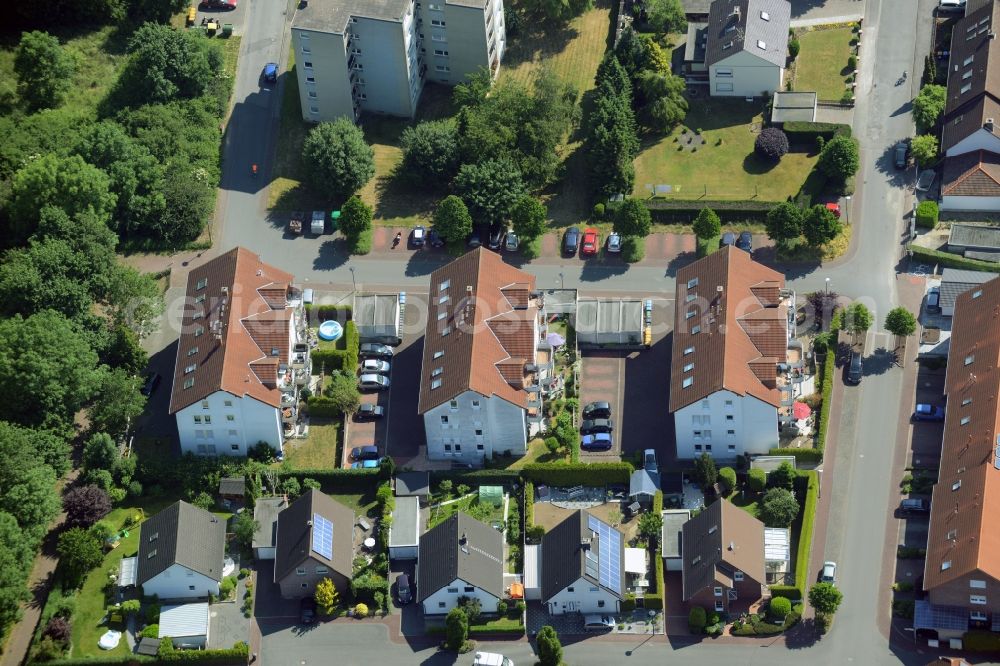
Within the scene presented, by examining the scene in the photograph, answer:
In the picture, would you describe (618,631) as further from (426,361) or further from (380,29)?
(380,29)

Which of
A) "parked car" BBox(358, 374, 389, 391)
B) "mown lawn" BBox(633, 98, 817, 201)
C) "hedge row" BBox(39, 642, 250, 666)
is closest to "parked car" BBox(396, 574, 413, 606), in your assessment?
"hedge row" BBox(39, 642, 250, 666)

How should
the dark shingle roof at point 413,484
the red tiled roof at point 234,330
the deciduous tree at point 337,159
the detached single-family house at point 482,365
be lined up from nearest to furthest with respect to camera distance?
the dark shingle roof at point 413,484, the detached single-family house at point 482,365, the red tiled roof at point 234,330, the deciduous tree at point 337,159

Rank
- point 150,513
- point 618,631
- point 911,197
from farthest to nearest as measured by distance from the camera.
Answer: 1. point 911,197
2. point 150,513
3. point 618,631

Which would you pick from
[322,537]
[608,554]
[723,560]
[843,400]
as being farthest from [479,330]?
[843,400]

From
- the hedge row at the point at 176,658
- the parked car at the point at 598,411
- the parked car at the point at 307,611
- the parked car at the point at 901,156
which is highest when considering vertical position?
the parked car at the point at 901,156

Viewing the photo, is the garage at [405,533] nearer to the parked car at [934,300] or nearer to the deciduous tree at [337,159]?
the deciduous tree at [337,159]

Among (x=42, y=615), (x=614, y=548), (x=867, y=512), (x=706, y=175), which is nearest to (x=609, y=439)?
(x=614, y=548)

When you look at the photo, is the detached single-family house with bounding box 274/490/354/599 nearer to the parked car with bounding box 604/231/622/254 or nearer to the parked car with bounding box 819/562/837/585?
the parked car with bounding box 819/562/837/585

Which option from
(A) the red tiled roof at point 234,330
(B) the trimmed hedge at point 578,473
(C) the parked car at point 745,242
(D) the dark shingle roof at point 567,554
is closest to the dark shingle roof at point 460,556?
(D) the dark shingle roof at point 567,554
